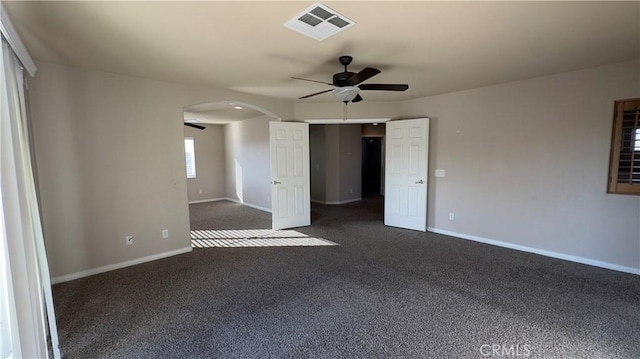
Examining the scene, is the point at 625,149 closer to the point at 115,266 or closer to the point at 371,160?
the point at 115,266

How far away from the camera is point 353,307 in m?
2.70

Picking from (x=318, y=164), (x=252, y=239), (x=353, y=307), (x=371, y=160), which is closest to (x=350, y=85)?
(x=353, y=307)

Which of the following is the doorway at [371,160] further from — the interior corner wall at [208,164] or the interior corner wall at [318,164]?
the interior corner wall at [208,164]

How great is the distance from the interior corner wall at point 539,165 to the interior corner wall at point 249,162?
378 centimetres

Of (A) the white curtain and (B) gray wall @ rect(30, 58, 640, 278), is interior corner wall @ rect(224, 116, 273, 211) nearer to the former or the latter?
(B) gray wall @ rect(30, 58, 640, 278)

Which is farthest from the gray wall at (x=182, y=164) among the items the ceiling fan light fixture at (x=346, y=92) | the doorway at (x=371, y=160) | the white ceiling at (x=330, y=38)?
the doorway at (x=371, y=160)

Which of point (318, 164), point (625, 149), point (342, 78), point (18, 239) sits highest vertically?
point (342, 78)

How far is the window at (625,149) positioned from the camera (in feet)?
11.0

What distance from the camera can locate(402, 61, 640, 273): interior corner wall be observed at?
11.5 ft

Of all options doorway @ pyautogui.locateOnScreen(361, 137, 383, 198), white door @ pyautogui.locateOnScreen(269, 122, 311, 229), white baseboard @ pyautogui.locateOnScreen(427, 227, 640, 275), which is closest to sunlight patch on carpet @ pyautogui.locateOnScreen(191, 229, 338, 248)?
white door @ pyautogui.locateOnScreen(269, 122, 311, 229)

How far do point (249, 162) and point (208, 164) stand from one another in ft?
6.28

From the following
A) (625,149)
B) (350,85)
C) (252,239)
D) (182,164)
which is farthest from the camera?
(252,239)

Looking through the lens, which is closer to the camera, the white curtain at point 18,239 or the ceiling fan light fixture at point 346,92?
the white curtain at point 18,239

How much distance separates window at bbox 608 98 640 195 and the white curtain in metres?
5.65
